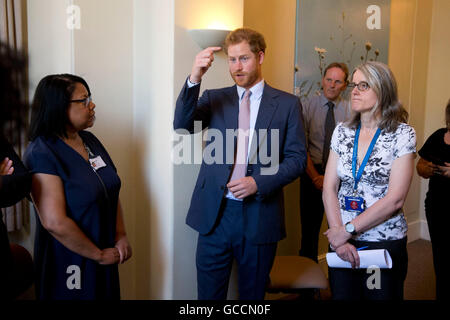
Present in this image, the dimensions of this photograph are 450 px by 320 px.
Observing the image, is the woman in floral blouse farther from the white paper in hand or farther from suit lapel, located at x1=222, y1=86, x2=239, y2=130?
suit lapel, located at x1=222, y1=86, x2=239, y2=130

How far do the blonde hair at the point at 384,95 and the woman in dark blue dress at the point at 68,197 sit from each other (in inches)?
52.4

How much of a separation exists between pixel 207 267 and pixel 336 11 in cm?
280

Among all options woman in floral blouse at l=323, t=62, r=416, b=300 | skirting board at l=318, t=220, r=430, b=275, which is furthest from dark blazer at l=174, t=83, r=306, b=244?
skirting board at l=318, t=220, r=430, b=275

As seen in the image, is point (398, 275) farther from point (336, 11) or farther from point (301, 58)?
point (336, 11)

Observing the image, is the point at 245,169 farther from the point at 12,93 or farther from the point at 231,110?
the point at 12,93

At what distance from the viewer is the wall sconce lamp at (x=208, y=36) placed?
2344 mm

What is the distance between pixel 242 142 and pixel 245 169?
14cm

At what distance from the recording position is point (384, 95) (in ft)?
6.39

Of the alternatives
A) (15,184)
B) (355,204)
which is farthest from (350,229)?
(15,184)

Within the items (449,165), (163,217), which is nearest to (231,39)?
(163,217)

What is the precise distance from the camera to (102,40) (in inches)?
95.9

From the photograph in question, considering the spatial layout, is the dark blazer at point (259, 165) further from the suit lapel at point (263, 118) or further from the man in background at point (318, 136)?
the man in background at point (318, 136)

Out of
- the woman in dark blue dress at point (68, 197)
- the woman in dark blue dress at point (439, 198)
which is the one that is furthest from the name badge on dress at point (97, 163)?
→ the woman in dark blue dress at point (439, 198)

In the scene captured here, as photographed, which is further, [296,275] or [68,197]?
[296,275]
